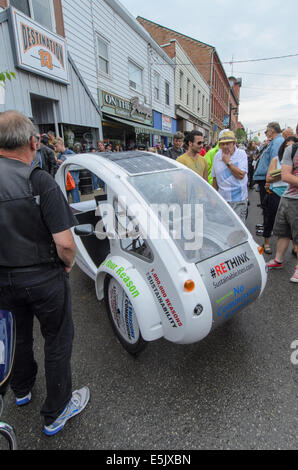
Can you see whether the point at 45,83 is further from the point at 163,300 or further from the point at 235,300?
the point at 235,300

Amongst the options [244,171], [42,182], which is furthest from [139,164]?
[244,171]

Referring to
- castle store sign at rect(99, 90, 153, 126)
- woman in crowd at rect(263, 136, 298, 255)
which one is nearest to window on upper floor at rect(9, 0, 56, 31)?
castle store sign at rect(99, 90, 153, 126)

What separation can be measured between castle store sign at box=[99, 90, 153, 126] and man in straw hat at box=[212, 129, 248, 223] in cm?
811

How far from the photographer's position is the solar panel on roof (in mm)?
2424

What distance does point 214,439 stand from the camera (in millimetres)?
1637

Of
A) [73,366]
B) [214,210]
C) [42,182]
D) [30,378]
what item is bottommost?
[73,366]

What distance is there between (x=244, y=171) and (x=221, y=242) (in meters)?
1.75

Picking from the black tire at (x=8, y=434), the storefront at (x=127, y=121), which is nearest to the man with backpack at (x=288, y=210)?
the black tire at (x=8, y=434)

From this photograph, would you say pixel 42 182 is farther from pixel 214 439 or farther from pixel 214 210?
pixel 214 439

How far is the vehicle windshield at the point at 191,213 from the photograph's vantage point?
2123 mm

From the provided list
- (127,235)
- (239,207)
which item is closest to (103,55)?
(239,207)

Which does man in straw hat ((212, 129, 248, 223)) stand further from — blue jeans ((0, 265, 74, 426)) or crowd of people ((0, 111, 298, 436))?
blue jeans ((0, 265, 74, 426))

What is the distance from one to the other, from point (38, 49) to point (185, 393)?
8340 millimetres

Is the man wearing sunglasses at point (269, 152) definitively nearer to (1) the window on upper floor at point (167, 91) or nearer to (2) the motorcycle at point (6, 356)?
(2) the motorcycle at point (6, 356)
